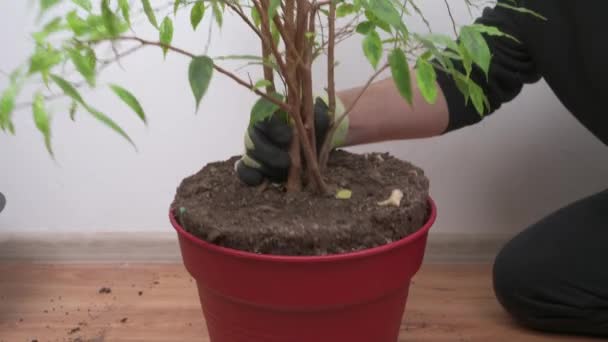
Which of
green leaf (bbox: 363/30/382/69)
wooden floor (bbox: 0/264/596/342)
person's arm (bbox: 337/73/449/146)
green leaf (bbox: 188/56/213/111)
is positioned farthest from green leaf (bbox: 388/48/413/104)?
wooden floor (bbox: 0/264/596/342)

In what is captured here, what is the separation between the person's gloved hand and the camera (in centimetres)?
77

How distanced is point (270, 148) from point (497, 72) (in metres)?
0.42

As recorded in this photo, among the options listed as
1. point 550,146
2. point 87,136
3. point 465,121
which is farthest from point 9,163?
point 550,146

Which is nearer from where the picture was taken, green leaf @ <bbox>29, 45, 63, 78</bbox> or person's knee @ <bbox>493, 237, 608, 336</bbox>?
green leaf @ <bbox>29, 45, 63, 78</bbox>

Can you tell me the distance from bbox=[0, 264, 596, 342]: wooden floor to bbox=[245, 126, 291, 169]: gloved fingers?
1.20ft

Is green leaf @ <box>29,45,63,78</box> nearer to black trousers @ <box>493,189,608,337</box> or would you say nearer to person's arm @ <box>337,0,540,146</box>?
person's arm @ <box>337,0,540,146</box>

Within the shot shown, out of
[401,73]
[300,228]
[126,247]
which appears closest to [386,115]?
[300,228]

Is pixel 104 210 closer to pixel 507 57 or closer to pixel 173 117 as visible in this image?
pixel 173 117

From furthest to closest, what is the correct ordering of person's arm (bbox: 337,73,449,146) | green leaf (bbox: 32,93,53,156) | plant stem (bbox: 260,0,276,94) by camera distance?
person's arm (bbox: 337,73,449,146), plant stem (bbox: 260,0,276,94), green leaf (bbox: 32,93,53,156)

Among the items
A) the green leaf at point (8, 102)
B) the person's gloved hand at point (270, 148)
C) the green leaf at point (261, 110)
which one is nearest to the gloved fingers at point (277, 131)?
the person's gloved hand at point (270, 148)

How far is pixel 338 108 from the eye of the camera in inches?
34.0

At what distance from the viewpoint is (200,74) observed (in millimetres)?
451

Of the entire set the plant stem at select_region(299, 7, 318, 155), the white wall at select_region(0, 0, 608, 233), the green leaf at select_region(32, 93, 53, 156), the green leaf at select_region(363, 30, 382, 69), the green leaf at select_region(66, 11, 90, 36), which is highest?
the green leaf at select_region(66, 11, 90, 36)

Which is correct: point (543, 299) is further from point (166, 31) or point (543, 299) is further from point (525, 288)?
point (166, 31)
